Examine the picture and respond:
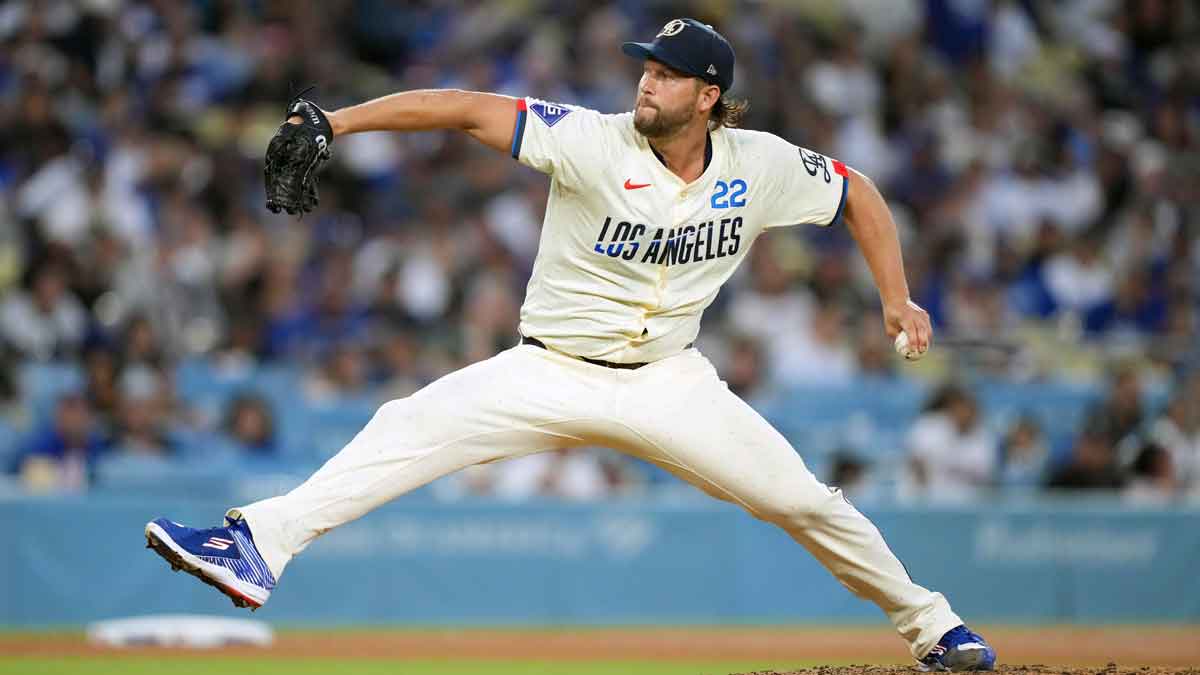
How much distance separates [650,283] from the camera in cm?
604

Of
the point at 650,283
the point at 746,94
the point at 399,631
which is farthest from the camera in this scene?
the point at 746,94

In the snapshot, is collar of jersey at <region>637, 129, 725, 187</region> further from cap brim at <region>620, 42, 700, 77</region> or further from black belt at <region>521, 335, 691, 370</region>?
black belt at <region>521, 335, 691, 370</region>

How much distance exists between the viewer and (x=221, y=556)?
5.53 meters

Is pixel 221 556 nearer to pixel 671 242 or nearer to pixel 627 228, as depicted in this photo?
pixel 627 228

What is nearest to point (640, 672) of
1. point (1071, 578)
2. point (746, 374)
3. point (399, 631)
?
point (399, 631)

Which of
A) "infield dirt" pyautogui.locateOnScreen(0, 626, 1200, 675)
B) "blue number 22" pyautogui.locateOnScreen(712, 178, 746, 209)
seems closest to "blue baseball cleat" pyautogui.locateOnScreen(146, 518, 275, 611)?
"blue number 22" pyautogui.locateOnScreen(712, 178, 746, 209)

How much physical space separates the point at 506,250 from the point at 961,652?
7735 mm

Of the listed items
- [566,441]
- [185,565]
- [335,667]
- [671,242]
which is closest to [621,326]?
[671,242]

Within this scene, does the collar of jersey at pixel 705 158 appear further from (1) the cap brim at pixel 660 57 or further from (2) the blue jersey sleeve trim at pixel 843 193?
(2) the blue jersey sleeve trim at pixel 843 193

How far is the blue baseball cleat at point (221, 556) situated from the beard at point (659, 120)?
195 centimetres

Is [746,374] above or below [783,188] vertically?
above

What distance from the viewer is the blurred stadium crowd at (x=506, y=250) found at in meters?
12.1

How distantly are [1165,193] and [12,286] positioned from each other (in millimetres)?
10035

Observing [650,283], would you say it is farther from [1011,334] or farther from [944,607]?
[1011,334]
